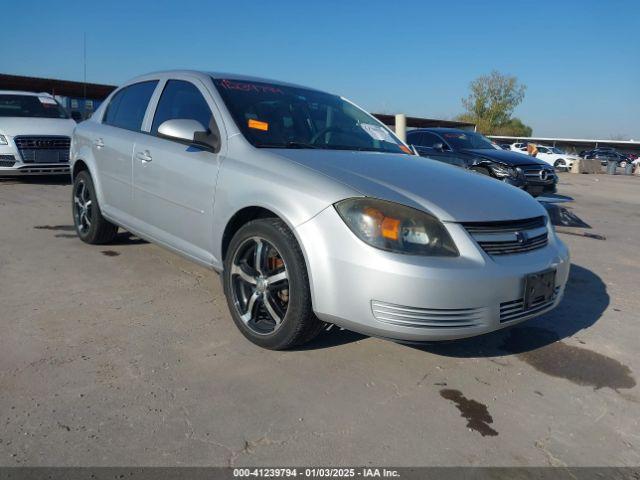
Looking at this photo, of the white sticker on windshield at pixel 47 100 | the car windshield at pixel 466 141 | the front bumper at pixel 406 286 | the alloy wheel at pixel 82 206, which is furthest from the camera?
the car windshield at pixel 466 141

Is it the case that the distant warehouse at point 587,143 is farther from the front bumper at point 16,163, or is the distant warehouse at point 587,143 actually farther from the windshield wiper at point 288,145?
the windshield wiper at point 288,145

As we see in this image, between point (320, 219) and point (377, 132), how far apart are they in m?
1.83

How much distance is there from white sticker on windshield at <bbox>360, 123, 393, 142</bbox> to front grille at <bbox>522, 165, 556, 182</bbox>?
6.26 metres

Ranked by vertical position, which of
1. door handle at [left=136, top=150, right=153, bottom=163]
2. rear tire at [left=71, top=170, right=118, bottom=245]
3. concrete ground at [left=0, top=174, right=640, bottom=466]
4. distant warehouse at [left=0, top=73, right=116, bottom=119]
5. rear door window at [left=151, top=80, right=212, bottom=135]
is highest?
distant warehouse at [left=0, top=73, right=116, bottom=119]

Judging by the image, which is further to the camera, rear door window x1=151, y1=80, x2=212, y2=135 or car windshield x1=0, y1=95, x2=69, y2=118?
car windshield x1=0, y1=95, x2=69, y2=118

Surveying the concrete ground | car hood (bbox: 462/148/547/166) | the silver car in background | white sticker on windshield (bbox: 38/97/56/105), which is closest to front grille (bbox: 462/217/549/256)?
the silver car in background

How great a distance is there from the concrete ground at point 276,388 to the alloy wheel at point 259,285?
0.18 meters

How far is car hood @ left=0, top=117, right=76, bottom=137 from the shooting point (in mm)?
9102

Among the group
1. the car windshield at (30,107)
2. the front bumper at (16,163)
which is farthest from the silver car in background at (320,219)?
the car windshield at (30,107)

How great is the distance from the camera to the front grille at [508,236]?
2.67 meters

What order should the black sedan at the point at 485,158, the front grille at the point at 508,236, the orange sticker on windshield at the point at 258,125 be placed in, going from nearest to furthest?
the front grille at the point at 508,236
the orange sticker on windshield at the point at 258,125
the black sedan at the point at 485,158

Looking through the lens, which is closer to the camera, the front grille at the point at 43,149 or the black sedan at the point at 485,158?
the front grille at the point at 43,149

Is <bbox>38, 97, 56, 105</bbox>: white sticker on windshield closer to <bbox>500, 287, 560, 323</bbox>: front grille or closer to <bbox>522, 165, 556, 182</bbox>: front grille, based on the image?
<bbox>522, 165, 556, 182</bbox>: front grille

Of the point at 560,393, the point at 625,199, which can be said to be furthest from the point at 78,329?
the point at 625,199
